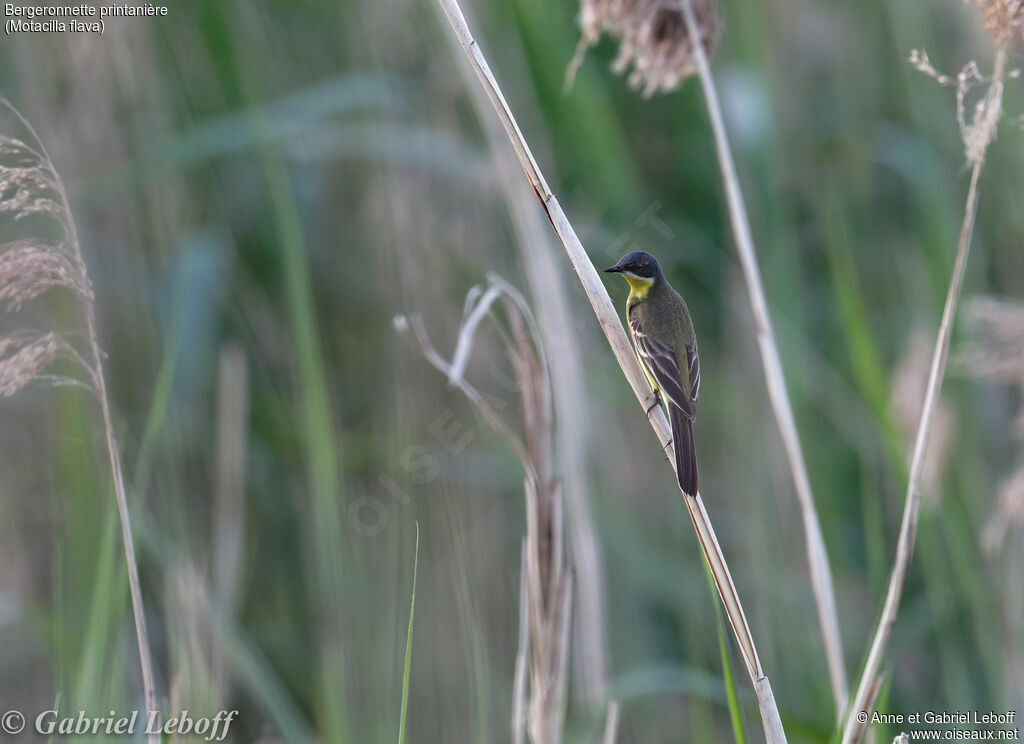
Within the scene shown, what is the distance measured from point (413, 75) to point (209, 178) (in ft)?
2.73

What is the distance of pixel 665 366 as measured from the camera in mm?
2047

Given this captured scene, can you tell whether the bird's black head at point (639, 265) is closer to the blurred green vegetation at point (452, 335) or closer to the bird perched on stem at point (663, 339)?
the bird perched on stem at point (663, 339)

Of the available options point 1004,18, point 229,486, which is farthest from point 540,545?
point 229,486

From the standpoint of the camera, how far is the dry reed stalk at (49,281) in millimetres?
1436

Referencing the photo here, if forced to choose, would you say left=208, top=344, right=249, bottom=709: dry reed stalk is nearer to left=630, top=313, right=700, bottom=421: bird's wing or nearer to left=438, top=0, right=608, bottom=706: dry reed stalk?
left=438, top=0, right=608, bottom=706: dry reed stalk

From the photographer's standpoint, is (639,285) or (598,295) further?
(639,285)

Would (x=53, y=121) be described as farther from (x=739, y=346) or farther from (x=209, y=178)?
(x=739, y=346)

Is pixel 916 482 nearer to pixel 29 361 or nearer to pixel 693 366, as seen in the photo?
pixel 693 366

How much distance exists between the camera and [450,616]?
297 cm

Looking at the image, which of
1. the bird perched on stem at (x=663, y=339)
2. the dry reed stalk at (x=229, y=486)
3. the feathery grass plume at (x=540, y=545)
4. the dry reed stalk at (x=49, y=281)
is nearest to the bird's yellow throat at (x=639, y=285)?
the bird perched on stem at (x=663, y=339)

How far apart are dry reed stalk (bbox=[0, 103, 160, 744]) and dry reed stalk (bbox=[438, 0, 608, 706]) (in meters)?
1.29

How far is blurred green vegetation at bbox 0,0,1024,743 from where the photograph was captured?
2.83 metres

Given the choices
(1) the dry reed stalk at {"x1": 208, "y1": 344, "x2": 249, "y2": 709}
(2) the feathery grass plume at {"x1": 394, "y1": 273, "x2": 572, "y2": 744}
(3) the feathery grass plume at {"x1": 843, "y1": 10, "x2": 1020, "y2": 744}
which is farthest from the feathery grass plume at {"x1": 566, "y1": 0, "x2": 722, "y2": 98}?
(1) the dry reed stalk at {"x1": 208, "y1": 344, "x2": 249, "y2": 709}

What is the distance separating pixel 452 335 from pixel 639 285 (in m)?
1.00
